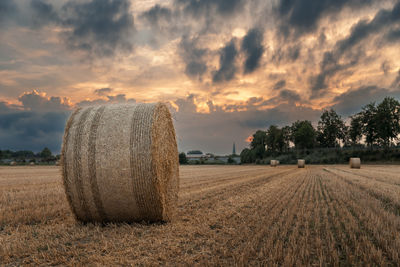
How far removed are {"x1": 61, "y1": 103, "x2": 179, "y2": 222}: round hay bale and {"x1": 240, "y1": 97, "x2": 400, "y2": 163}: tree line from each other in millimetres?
68564

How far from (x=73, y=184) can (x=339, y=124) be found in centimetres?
9081

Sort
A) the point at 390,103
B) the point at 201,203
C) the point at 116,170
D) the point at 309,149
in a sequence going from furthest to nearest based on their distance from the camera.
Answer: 1. the point at 309,149
2. the point at 390,103
3. the point at 201,203
4. the point at 116,170

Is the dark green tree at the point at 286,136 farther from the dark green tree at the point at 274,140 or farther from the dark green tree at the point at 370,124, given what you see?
the dark green tree at the point at 370,124

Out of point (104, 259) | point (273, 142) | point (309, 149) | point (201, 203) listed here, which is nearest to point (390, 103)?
point (309, 149)

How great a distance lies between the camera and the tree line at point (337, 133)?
61.7m

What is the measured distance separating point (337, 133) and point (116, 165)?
89.8 meters

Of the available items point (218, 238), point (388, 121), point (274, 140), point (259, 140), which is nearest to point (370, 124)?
point (388, 121)

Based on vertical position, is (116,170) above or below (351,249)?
above

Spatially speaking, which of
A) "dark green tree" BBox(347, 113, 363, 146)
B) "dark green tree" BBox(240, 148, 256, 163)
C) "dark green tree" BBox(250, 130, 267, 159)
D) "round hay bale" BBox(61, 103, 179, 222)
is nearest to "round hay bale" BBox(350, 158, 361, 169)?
"round hay bale" BBox(61, 103, 179, 222)

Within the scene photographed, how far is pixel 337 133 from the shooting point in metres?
83.8

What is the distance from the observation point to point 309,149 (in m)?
81.8

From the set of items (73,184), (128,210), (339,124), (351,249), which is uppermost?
(339,124)

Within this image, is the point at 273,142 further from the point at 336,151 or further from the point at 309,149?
the point at 336,151

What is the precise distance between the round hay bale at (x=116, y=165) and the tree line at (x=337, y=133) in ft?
225
